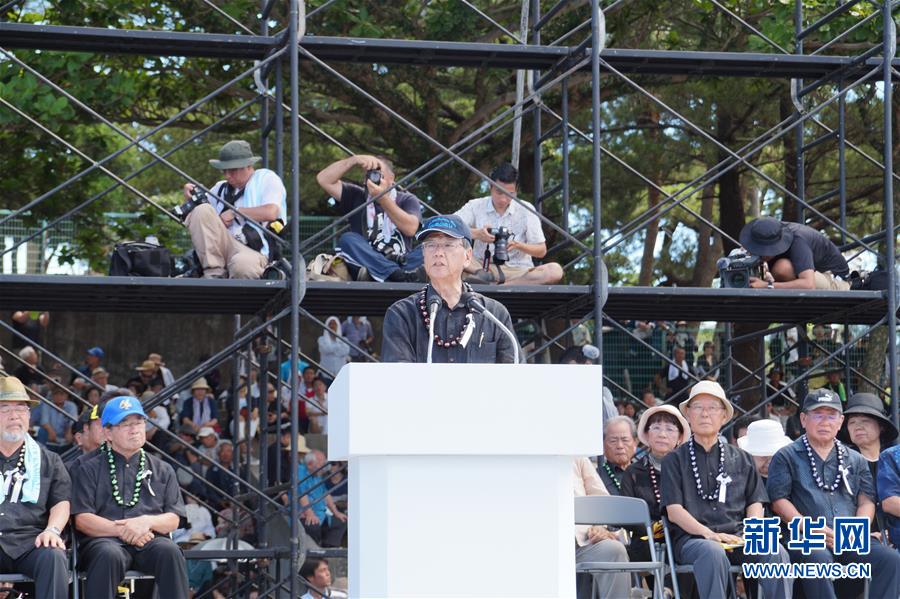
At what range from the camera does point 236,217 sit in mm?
10039

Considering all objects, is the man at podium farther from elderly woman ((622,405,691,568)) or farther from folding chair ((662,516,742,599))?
elderly woman ((622,405,691,568))

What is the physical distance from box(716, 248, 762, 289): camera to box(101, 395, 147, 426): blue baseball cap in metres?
4.49

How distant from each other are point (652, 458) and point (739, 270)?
2.33 meters

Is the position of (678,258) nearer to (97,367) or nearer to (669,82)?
(669,82)

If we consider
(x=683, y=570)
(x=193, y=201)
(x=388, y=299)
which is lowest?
(x=683, y=570)

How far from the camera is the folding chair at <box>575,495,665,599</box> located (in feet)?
25.2

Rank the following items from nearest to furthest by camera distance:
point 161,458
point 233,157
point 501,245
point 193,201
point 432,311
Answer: point 432,311 < point 193,201 < point 233,157 < point 501,245 < point 161,458

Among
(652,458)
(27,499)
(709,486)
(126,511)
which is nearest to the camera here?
(27,499)

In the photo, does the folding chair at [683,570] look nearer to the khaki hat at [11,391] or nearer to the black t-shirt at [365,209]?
the black t-shirt at [365,209]

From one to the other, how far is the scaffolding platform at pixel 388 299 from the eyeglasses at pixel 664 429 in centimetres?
158

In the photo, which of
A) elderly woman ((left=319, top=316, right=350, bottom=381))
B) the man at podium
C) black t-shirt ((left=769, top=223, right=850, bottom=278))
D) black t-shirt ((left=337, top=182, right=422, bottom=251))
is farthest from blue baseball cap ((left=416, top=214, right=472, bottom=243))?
elderly woman ((left=319, top=316, right=350, bottom=381))

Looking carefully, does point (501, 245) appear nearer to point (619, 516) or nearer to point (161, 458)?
point (619, 516)

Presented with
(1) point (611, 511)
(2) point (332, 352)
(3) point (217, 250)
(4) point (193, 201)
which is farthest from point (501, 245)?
(2) point (332, 352)

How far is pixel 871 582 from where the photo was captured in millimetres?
8516
